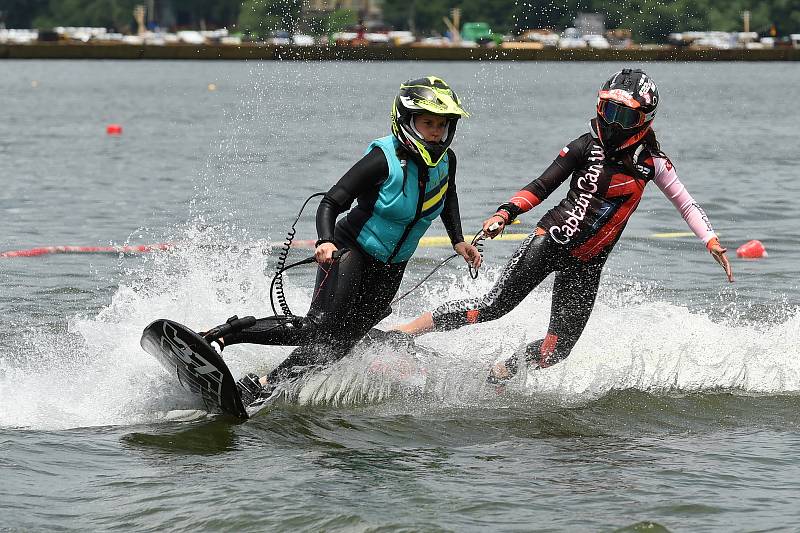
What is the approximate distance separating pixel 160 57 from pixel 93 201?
83.0 meters

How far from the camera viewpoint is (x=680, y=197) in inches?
334

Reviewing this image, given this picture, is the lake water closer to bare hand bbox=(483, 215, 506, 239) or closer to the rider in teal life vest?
the rider in teal life vest

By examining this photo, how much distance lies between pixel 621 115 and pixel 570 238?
0.83 meters

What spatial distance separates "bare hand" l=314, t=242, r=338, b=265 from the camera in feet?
24.1

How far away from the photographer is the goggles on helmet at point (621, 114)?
317 inches

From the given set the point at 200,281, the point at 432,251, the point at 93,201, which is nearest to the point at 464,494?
the point at 200,281

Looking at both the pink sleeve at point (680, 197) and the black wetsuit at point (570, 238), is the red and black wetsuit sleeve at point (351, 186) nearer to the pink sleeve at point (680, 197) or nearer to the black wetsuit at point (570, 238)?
the black wetsuit at point (570, 238)

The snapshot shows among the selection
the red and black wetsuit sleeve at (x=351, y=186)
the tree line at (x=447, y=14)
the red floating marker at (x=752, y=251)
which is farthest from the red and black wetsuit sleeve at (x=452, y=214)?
the tree line at (x=447, y=14)

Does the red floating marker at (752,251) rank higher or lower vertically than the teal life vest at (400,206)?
lower

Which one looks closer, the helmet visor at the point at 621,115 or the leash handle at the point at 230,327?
the leash handle at the point at 230,327

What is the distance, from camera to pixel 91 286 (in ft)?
42.2

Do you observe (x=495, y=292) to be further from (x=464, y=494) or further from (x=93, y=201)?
(x=93, y=201)

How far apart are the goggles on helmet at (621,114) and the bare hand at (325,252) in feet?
6.41

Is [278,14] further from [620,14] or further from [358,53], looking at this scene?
[358,53]
